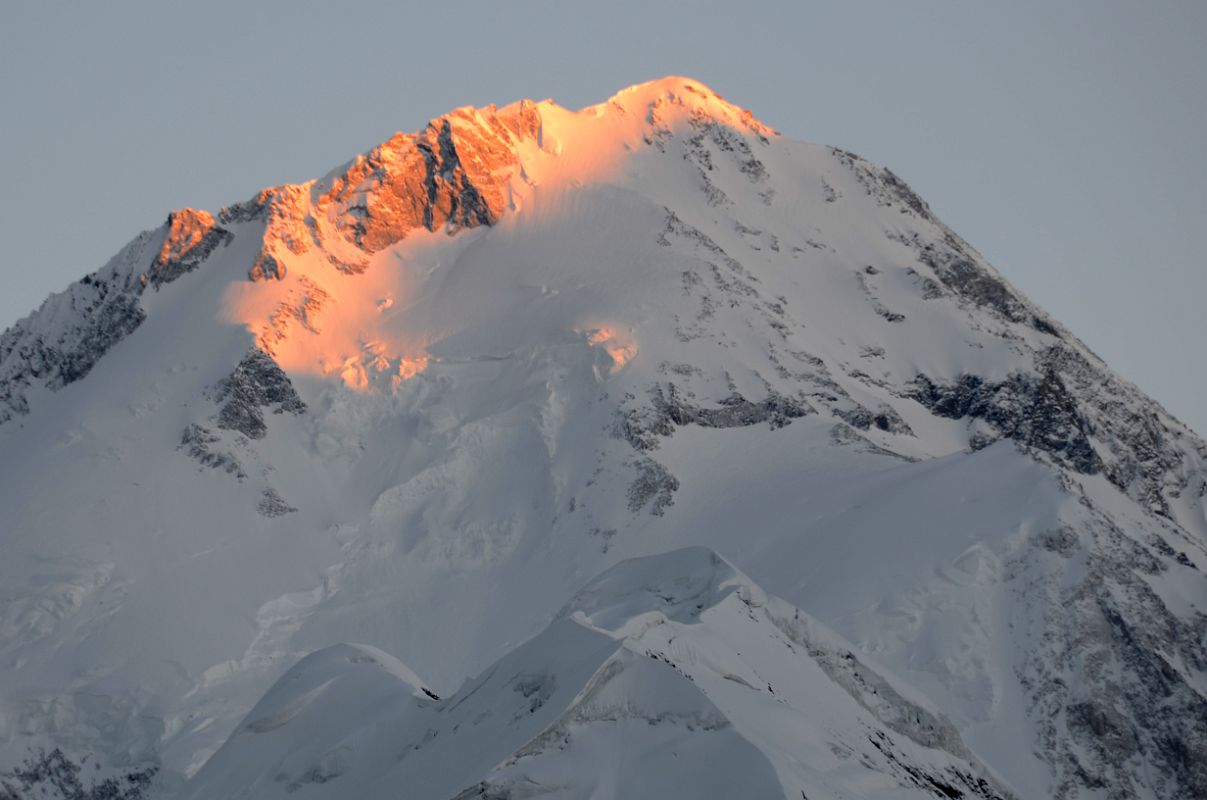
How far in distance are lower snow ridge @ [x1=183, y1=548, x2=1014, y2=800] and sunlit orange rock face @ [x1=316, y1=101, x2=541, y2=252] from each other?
11199 centimetres

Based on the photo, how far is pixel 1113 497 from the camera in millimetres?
146000

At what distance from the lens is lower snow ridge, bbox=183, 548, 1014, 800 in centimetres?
4922

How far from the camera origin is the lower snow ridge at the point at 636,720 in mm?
49219

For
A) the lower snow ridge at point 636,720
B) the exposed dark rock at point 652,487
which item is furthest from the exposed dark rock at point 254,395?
the lower snow ridge at point 636,720

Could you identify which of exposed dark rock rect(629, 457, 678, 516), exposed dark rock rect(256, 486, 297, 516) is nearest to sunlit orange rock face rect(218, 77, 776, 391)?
exposed dark rock rect(629, 457, 678, 516)

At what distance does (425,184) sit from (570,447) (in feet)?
129

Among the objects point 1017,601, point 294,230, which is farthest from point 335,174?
point 1017,601

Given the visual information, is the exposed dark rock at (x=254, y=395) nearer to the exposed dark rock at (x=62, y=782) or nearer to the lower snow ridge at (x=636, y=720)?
the exposed dark rock at (x=62, y=782)

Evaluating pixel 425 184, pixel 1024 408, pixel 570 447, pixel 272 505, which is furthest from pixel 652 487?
pixel 425 184

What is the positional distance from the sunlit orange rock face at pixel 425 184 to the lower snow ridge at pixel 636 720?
11199 cm

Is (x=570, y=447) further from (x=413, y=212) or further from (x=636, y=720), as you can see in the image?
(x=636, y=720)

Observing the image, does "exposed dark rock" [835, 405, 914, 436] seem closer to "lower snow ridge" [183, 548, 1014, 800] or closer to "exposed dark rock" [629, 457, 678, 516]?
"exposed dark rock" [629, 457, 678, 516]

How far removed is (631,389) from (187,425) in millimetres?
31612

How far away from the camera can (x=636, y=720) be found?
50844 mm
